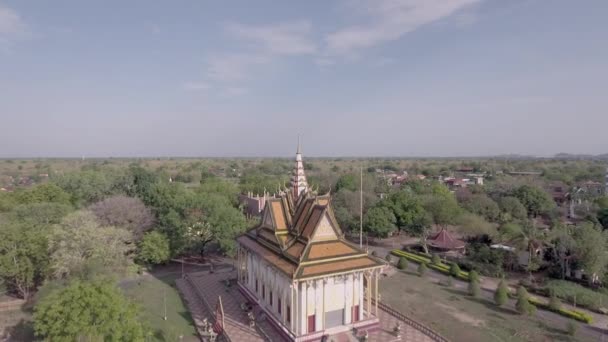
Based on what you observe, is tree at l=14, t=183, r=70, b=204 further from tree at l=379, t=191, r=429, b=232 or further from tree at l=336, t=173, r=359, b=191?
tree at l=336, t=173, r=359, b=191

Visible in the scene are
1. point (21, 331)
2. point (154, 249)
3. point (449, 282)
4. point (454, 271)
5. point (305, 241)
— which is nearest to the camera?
point (305, 241)

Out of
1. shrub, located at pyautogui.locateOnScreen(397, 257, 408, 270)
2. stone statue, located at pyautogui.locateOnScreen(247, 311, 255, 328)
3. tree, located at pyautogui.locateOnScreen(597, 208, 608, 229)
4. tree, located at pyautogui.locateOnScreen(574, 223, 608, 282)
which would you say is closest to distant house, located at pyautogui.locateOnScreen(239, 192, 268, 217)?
shrub, located at pyautogui.locateOnScreen(397, 257, 408, 270)

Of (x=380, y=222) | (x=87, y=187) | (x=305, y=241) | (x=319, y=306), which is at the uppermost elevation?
(x=87, y=187)

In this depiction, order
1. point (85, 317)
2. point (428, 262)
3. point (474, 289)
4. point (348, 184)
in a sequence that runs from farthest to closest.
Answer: point (348, 184)
point (428, 262)
point (474, 289)
point (85, 317)

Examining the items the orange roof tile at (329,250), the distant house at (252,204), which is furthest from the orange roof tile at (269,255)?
the distant house at (252,204)

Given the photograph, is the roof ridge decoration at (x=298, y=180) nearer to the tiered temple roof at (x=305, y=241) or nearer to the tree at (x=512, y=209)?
the tiered temple roof at (x=305, y=241)

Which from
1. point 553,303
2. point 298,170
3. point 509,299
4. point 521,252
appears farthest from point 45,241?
point 521,252

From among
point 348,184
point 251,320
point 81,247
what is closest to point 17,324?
point 81,247

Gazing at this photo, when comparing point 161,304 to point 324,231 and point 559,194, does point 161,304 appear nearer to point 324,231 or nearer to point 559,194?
point 324,231
